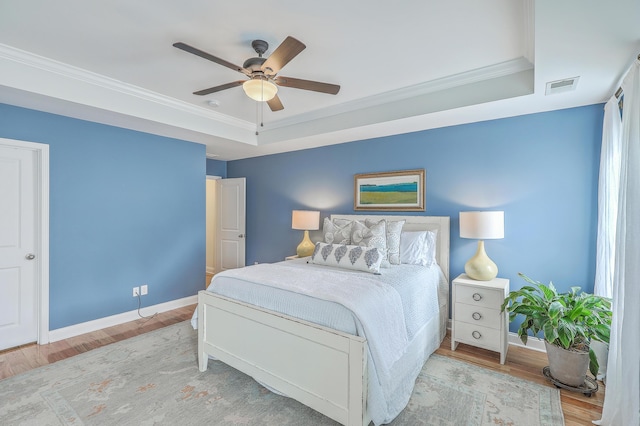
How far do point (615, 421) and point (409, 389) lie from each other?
45.0 inches

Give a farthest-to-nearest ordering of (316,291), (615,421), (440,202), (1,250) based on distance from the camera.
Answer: (440,202) < (1,250) < (316,291) < (615,421)

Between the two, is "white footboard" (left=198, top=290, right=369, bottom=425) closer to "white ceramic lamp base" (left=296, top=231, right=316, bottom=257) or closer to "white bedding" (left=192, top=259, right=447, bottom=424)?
"white bedding" (left=192, top=259, right=447, bottom=424)

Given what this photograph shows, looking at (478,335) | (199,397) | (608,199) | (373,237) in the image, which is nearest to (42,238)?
(199,397)

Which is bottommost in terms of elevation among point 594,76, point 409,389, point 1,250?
point 409,389

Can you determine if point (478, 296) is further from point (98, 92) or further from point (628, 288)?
point (98, 92)

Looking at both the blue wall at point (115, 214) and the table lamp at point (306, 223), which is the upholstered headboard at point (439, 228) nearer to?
the table lamp at point (306, 223)

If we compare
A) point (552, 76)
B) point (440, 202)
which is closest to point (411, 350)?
point (440, 202)

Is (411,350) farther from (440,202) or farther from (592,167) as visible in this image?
(592,167)

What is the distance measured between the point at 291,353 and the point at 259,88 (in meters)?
1.89

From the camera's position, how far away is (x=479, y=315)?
2.80m

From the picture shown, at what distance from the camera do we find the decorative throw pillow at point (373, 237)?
308cm

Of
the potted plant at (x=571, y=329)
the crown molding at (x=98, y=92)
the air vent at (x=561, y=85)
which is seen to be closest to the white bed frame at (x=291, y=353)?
the potted plant at (x=571, y=329)

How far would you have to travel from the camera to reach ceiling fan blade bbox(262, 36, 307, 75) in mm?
1823

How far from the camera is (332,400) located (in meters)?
1.80
